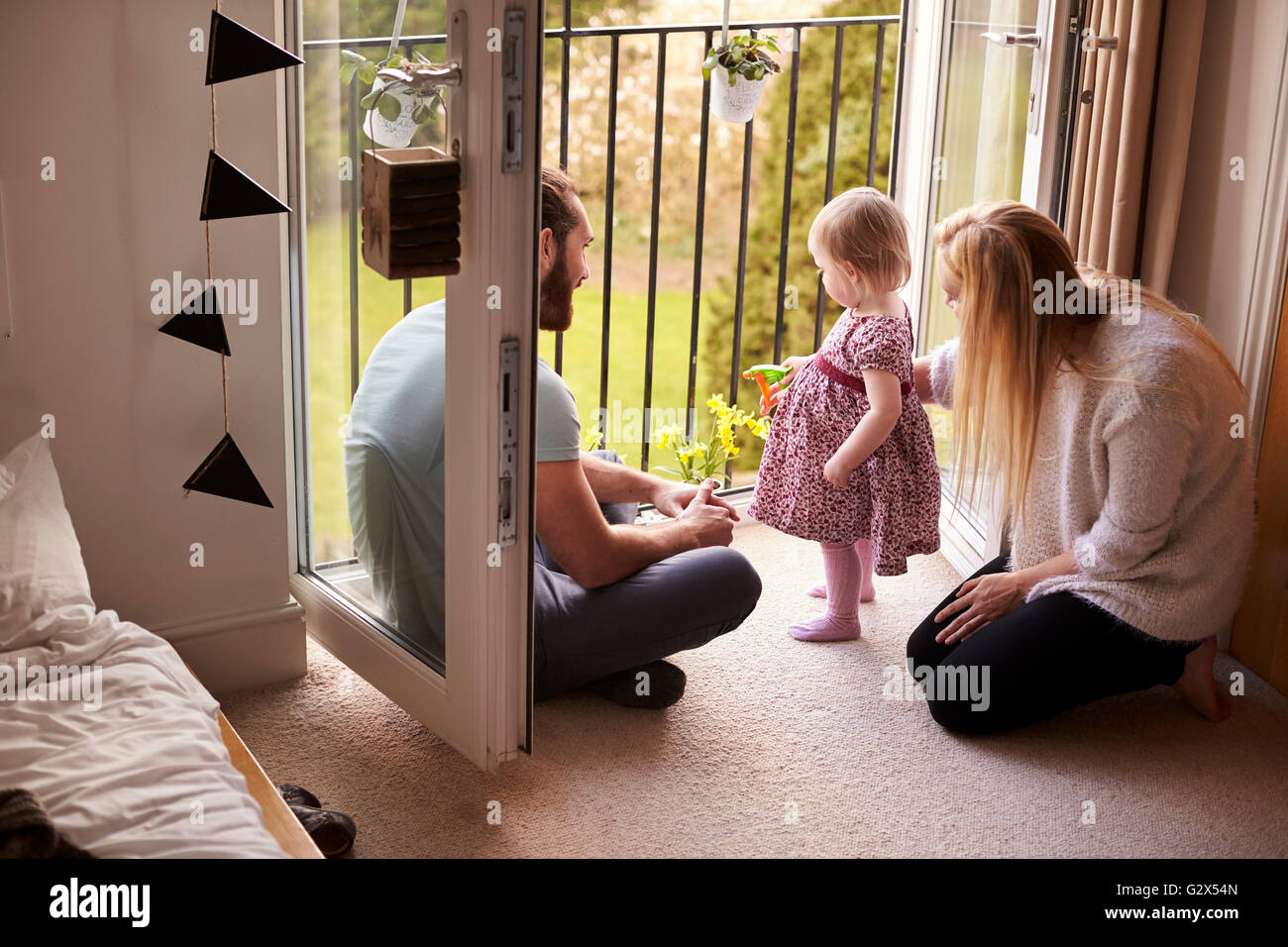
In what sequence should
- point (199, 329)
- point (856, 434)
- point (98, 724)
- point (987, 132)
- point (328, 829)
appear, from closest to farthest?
1. point (98, 724)
2. point (328, 829)
3. point (199, 329)
4. point (856, 434)
5. point (987, 132)

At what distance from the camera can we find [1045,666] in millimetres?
2371

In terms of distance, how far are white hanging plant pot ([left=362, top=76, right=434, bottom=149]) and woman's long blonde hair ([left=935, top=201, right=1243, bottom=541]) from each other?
104cm

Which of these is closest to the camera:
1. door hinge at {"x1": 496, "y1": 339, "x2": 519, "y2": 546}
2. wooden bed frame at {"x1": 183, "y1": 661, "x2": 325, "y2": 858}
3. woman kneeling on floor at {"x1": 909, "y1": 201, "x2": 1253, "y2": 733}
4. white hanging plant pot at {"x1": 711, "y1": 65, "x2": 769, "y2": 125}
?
wooden bed frame at {"x1": 183, "y1": 661, "x2": 325, "y2": 858}

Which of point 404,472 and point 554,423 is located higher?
point 554,423

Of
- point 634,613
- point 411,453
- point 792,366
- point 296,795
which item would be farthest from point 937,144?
point 296,795

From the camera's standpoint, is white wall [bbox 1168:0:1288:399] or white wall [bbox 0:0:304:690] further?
white wall [bbox 1168:0:1288:399]

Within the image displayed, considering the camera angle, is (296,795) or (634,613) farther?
(634,613)

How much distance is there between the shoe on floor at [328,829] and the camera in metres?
1.97

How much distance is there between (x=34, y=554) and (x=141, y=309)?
0.54m

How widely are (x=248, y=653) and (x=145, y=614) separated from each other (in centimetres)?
22

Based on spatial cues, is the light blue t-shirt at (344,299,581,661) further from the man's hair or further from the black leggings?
the black leggings

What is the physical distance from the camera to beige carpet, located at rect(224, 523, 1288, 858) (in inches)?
82.6

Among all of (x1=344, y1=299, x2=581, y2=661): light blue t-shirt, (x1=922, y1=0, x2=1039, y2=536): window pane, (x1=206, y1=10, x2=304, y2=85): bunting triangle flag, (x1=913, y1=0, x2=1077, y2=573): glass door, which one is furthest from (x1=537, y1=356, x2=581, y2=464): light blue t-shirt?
(x1=922, y1=0, x2=1039, y2=536): window pane

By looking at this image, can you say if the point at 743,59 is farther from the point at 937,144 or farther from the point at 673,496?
the point at 673,496
